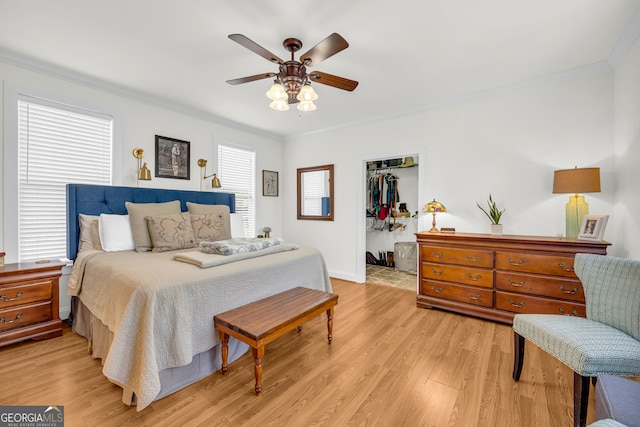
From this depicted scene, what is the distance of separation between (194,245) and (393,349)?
7.34 feet

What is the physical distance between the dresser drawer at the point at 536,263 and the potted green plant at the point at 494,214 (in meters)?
0.33

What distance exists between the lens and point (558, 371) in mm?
1967

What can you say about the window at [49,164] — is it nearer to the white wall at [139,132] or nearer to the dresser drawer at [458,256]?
→ the white wall at [139,132]

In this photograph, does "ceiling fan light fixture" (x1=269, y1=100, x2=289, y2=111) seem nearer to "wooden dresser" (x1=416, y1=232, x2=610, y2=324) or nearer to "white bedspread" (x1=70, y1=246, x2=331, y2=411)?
"white bedspread" (x1=70, y1=246, x2=331, y2=411)

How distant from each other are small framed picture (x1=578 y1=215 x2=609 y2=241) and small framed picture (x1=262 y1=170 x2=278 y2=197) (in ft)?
13.8

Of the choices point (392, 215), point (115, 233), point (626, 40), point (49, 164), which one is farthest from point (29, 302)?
point (626, 40)

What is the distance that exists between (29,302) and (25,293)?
86 mm

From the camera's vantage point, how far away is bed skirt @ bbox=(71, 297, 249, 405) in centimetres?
169

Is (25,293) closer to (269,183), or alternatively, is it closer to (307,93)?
(307,93)

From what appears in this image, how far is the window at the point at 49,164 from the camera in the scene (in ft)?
8.42

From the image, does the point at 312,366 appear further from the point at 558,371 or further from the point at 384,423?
the point at 558,371

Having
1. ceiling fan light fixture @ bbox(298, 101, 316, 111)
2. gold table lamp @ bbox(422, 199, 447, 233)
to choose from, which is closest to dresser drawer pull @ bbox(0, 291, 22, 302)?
ceiling fan light fixture @ bbox(298, 101, 316, 111)

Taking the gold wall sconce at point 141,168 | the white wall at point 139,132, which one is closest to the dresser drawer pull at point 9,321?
the white wall at point 139,132

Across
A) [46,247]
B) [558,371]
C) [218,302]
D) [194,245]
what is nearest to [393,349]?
[558,371]
